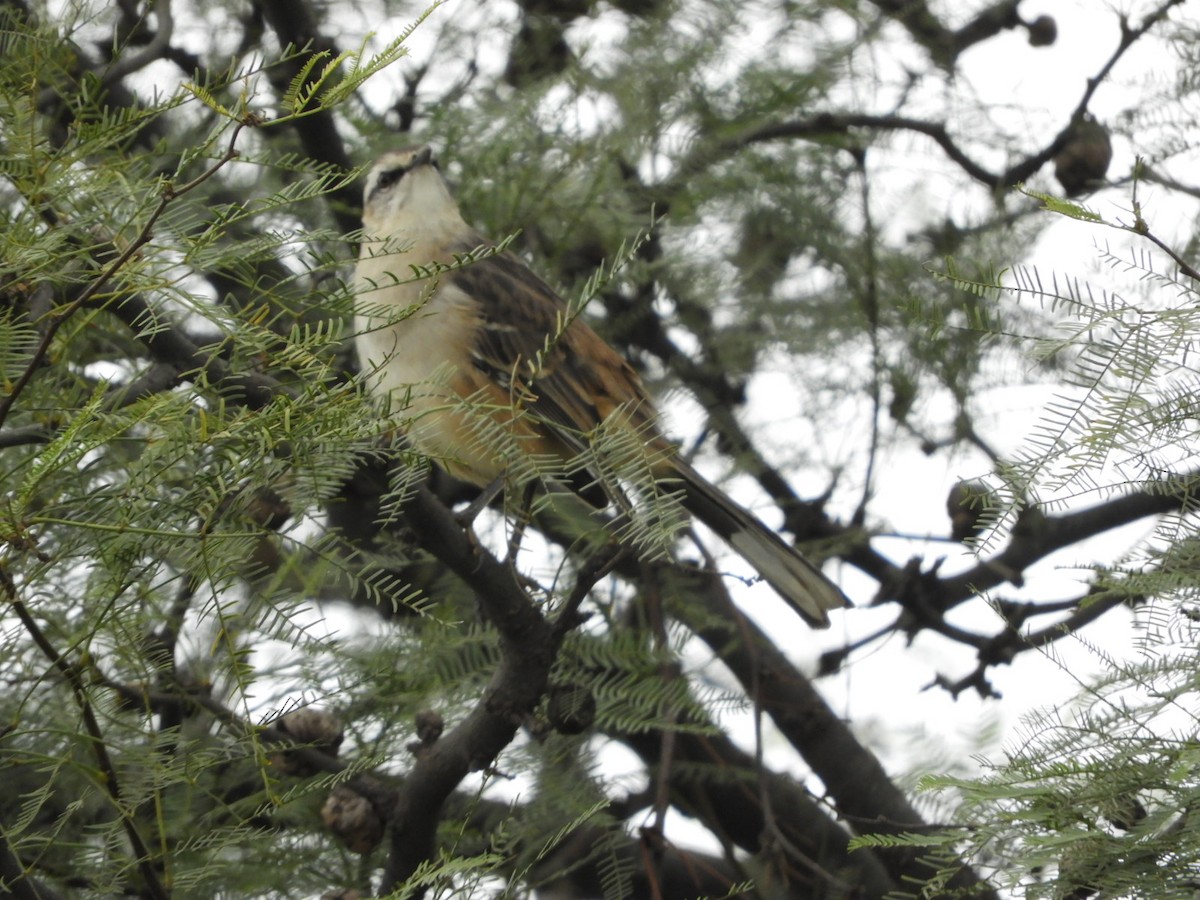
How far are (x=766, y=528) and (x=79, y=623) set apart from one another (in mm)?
2514

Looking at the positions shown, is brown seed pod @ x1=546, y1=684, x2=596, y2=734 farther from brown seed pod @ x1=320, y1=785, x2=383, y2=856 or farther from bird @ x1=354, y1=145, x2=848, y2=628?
bird @ x1=354, y1=145, x2=848, y2=628

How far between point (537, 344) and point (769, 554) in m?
1.27

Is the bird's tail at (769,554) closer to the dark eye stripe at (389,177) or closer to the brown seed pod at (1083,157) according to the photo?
the dark eye stripe at (389,177)

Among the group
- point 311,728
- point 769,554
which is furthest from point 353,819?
point 769,554

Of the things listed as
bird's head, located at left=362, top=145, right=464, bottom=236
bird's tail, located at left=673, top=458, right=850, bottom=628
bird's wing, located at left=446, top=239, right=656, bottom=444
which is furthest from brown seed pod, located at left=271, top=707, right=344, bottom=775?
bird's head, located at left=362, top=145, right=464, bottom=236

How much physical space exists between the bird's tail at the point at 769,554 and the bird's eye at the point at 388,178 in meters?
1.70

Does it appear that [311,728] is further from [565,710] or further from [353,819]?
[565,710]

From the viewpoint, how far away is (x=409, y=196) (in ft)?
18.6

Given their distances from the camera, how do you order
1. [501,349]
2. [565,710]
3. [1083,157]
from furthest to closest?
[1083,157]
[501,349]
[565,710]

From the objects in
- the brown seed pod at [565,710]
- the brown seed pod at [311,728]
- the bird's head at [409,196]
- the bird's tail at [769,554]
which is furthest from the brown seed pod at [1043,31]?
the brown seed pod at [311,728]

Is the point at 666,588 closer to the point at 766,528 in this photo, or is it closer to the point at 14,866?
the point at 766,528

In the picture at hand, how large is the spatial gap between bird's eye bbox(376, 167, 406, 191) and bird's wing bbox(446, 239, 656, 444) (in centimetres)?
39

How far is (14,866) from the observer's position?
2787mm

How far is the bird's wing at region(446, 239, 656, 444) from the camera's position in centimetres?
529
